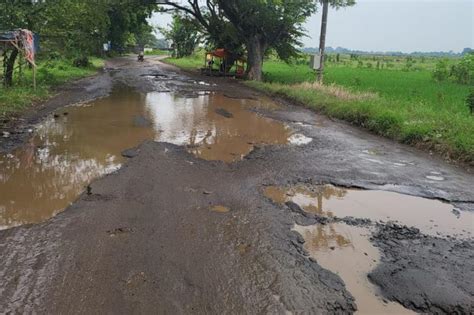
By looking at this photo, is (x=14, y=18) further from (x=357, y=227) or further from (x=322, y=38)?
(x=357, y=227)

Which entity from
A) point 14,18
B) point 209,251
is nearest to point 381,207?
point 209,251

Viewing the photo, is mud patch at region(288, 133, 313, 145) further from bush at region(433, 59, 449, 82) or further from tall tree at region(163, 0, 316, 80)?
bush at region(433, 59, 449, 82)

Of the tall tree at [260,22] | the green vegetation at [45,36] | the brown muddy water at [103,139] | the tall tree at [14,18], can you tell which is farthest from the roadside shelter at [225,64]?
the tall tree at [14,18]

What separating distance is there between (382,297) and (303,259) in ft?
2.68

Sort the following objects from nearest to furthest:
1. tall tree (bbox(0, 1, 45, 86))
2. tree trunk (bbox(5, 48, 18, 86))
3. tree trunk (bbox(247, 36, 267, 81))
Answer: tall tree (bbox(0, 1, 45, 86)), tree trunk (bbox(5, 48, 18, 86)), tree trunk (bbox(247, 36, 267, 81))

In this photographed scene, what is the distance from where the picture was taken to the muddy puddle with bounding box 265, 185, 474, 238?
5.27 meters

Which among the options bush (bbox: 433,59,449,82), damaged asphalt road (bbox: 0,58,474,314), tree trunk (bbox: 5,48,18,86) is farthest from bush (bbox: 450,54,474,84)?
tree trunk (bbox: 5,48,18,86)

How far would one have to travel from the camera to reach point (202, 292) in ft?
11.3

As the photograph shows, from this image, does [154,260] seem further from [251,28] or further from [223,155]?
[251,28]

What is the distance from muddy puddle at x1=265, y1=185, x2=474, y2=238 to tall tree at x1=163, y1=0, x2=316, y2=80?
652 inches

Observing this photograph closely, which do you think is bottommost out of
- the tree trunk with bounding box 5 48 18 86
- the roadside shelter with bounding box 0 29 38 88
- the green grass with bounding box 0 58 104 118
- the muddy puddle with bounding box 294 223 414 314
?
the muddy puddle with bounding box 294 223 414 314

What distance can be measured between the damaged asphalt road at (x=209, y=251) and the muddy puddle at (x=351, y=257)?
0.29 feet

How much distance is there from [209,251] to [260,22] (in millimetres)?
21780

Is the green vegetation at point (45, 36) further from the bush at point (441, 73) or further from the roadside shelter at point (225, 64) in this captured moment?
the bush at point (441, 73)
